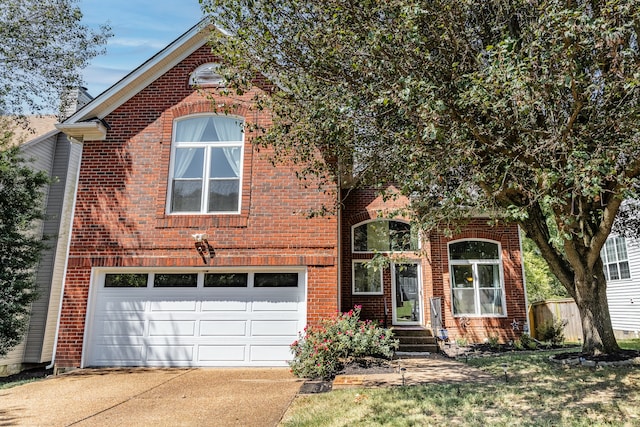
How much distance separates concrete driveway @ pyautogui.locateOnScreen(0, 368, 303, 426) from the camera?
17.9ft

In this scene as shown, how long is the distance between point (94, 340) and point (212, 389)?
3.92 metres

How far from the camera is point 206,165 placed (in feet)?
32.2

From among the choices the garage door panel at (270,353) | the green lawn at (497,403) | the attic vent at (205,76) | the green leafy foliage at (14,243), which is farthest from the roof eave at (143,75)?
the green lawn at (497,403)

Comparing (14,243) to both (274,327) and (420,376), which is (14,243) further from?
(420,376)

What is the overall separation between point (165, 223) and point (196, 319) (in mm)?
2271

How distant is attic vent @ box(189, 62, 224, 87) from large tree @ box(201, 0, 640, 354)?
2.29 m

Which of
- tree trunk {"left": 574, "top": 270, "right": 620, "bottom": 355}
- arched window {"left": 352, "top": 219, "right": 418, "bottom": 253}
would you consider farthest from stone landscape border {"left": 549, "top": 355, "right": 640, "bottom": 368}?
arched window {"left": 352, "top": 219, "right": 418, "bottom": 253}

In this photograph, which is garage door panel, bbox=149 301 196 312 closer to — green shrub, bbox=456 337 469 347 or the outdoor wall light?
the outdoor wall light

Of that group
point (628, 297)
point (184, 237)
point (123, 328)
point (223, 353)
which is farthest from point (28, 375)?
point (628, 297)

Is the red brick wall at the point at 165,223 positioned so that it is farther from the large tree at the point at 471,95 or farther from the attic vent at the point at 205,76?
the large tree at the point at 471,95

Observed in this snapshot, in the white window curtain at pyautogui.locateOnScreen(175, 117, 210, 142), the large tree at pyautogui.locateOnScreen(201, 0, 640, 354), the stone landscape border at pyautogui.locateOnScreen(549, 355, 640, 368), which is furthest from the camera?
the white window curtain at pyautogui.locateOnScreen(175, 117, 210, 142)

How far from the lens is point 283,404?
19.6ft

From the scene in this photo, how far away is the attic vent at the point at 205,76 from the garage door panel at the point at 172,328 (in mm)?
5605

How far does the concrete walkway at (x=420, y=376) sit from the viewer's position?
6.91m
